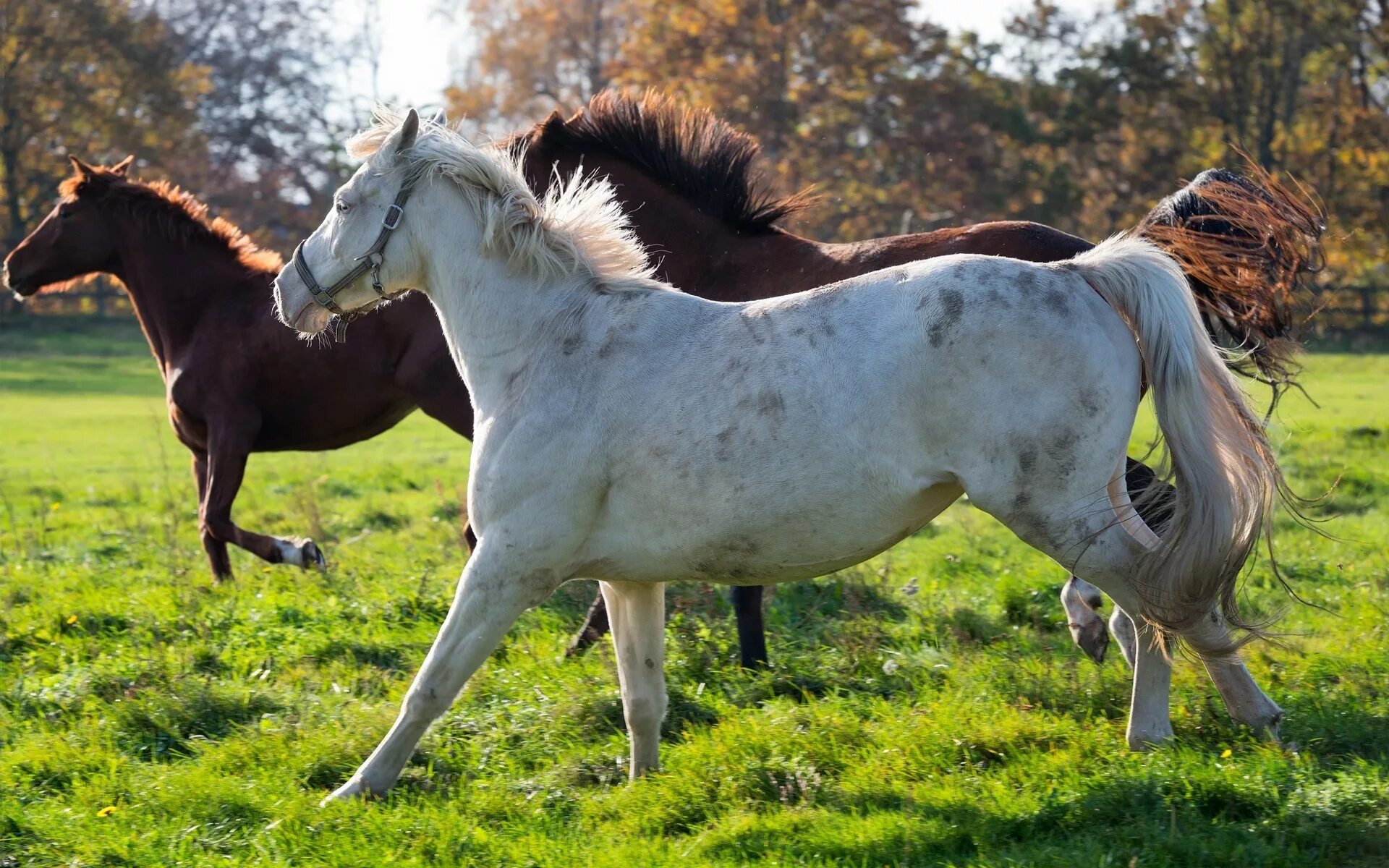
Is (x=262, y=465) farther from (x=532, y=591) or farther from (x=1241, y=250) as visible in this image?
(x=1241, y=250)

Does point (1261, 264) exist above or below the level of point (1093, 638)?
above

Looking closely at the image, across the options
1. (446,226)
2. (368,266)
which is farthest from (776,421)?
(368,266)

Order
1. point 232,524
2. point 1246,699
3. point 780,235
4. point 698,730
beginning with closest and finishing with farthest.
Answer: point 1246,699 < point 698,730 < point 780,235 < point 232,524

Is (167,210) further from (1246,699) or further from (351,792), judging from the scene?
(1246,699)

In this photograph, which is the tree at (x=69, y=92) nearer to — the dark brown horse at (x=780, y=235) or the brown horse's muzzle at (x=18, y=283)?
the brown horse's muzzle at (x=18, y=283)

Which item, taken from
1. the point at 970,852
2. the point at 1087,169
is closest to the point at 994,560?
the point at 970,852

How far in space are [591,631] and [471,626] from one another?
6.46ft

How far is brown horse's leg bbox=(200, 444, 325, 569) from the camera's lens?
Answer: 24.0 ft

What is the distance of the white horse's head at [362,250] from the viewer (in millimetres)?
4496

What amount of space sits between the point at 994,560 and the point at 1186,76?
82.5ft

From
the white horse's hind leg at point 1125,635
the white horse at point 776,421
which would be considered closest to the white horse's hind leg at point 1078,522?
the white horse at point 776,421

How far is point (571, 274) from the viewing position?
4.46 meters

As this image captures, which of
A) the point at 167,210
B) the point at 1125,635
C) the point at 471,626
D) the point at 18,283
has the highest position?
the point at 167,210

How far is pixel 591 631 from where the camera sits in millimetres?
6043
